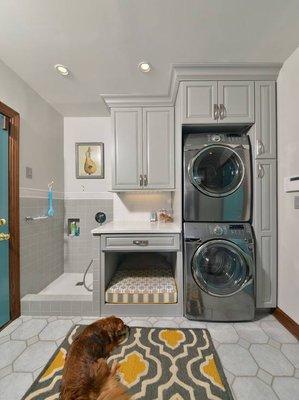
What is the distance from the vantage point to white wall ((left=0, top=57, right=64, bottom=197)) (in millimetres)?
1851

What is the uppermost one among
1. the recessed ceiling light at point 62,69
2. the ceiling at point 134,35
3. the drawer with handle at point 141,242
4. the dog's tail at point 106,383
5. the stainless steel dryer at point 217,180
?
the ceiling at point 134,35

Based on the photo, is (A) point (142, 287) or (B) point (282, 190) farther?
(A) point (142, 287)

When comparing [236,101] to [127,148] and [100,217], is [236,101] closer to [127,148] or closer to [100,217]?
[127,148]

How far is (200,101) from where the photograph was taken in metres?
1.83

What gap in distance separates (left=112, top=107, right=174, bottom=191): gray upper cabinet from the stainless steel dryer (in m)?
0.53

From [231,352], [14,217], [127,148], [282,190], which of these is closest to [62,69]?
[127,148]

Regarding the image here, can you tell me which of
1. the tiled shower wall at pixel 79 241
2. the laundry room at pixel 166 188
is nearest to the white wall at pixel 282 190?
the laundry room at pixel 166 188

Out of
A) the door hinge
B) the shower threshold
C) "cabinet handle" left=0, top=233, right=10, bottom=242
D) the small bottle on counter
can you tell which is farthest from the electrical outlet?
the small bottle on counter

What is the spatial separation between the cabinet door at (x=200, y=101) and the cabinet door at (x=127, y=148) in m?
0.67

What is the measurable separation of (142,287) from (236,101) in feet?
6.40

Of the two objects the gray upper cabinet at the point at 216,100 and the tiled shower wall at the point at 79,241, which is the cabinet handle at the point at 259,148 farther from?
the tiled shower wall at the point at 79,241

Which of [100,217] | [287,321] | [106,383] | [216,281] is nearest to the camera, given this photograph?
[106,383]

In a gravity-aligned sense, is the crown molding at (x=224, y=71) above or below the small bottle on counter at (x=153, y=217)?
above

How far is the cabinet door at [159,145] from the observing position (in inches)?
91.5
